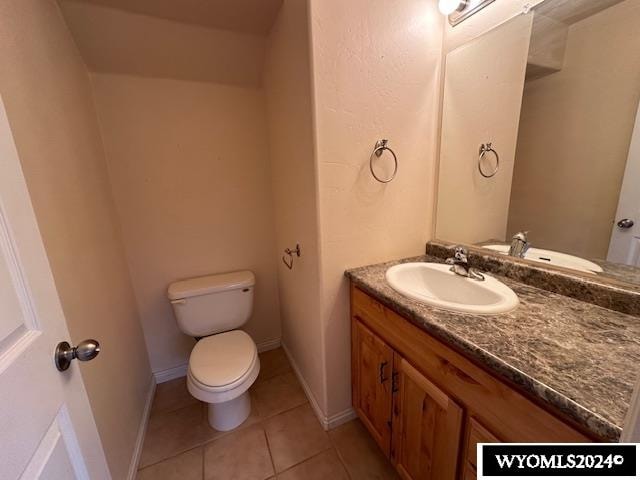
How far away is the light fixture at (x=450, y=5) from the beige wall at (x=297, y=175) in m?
0.65

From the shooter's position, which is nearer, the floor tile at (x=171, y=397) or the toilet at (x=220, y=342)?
the toilet at (x=220, y=342)

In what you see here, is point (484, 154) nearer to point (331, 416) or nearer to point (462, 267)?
point (462, 267)

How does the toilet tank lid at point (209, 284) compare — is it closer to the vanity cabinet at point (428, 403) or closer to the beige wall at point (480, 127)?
the vanity cabinet at point (428, 403)

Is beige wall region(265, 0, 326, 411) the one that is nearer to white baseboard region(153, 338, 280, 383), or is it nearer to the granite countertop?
the granite countertop

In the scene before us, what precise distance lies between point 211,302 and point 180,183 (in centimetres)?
77

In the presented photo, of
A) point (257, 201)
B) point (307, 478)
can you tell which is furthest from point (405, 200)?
point (307, 478)

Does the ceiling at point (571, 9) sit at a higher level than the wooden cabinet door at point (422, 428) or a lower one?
higher

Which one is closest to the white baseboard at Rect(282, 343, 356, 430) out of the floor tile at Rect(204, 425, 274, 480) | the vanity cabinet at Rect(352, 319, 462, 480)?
the vanity cabinet at Rect(352, 319, 462, 480)

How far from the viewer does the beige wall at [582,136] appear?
805 millimetres

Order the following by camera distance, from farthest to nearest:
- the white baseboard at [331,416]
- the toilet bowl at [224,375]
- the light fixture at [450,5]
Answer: the white baseboard at [331,416], the toilet bowl at [224,375], the light fixture at [450,5]

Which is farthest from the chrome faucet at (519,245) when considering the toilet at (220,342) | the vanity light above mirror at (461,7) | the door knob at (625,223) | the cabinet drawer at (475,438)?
the toilet at (220,342)

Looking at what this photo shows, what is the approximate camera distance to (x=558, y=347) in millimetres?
633

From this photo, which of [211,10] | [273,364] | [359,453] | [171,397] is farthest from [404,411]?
[211,10]

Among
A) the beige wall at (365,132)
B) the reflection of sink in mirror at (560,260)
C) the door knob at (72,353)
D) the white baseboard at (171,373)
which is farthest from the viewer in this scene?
the white baseboard at (171,373)
